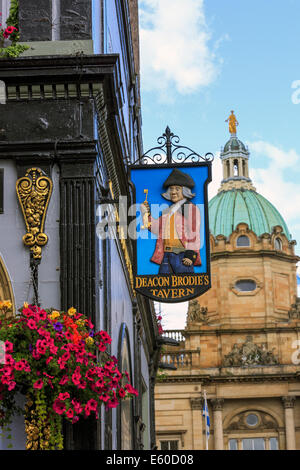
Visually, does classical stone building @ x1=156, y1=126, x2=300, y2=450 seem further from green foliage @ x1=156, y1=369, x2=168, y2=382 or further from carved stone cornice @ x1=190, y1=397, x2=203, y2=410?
green foliage @ x1=156, y1=369, x2=168, y2=382

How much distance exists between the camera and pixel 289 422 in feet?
211

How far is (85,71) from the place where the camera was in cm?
1313

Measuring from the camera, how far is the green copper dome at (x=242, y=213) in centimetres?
7256

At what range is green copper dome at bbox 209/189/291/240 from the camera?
238ft

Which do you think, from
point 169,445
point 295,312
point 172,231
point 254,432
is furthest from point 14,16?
point 295,312

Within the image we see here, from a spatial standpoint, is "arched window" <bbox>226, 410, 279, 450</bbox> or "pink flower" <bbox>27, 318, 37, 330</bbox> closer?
"pink flower" <bbox>27, 318, 37, 330</bbox>

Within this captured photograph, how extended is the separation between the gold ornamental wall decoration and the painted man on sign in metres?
2.15

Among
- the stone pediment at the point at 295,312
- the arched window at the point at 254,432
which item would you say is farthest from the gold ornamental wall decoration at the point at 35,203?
the stone pediment at the point at 295,312

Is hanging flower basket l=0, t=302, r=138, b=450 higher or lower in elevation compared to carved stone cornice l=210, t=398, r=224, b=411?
lower

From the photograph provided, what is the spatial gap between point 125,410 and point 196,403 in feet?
145

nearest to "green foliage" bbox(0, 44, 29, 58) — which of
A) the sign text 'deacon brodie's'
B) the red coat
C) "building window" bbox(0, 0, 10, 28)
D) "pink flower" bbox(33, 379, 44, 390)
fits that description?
"building window" bbox(0, 0, 10, 28)

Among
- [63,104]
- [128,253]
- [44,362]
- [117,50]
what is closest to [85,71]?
[63,104]

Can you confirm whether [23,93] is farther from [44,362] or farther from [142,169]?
[44,362]

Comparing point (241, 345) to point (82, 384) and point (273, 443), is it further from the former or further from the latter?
point (82, 384)
